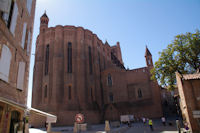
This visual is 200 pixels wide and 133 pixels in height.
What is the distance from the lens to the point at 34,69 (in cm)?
3309

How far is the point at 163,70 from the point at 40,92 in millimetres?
21263

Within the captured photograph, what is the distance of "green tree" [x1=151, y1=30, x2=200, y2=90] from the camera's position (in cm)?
2148

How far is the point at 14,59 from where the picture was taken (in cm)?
987

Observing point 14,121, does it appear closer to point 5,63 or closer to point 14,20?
point 5,63

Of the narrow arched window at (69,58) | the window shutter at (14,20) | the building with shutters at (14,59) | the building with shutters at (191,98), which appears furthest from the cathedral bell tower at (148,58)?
the window shutter at (14,20)

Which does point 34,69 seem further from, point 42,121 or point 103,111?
point 103,111

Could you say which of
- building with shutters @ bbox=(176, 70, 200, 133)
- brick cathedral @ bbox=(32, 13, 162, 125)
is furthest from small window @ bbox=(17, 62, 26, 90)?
brick cathedral @ bbox=(32, 13, 162, 125)

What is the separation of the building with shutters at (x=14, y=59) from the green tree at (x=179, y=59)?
18.2m

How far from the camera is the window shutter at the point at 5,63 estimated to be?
816cm

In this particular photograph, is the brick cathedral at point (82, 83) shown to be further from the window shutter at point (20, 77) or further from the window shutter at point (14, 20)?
the window shutter at point (14, 20)

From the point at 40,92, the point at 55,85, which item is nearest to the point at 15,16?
the point at 55,85

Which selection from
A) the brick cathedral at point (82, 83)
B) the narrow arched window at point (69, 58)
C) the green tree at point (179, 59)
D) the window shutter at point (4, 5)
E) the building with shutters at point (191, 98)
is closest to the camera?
the window shutter at point (4, 5)

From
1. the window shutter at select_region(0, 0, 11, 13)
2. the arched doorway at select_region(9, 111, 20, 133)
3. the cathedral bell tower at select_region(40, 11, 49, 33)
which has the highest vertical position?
the cathedral bell tower at select_region(40, 11, 49, 33)

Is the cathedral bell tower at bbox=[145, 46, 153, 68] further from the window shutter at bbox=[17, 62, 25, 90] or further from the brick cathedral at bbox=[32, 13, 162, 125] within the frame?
the window shutter at bbox=[17, 62, 25, 90]
